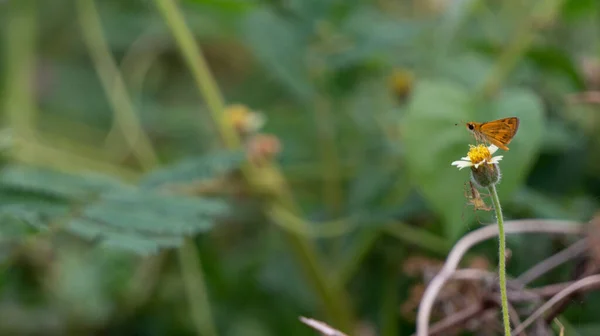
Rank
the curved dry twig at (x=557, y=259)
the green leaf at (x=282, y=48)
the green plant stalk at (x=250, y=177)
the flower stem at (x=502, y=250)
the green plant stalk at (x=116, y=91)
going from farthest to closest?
the green plant stalk at (x=116, y=91) < the green leaf at (x=282, y=48) < the green plant stalk at (x=250, y=177) < the curved dry twig at (x=557, y=259) < the flower stem at (x=502, y=250)

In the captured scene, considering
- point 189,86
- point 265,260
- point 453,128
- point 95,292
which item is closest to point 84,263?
point 95,292

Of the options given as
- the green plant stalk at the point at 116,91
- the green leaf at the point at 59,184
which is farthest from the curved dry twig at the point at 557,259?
the green plant stalk at the point at 116,91

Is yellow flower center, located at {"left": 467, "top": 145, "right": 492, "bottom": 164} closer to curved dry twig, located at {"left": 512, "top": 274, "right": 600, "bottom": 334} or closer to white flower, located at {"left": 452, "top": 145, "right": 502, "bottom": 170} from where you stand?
white flower, located at {"left": 452, "top": 145, "right": 502, "bottom": 170}

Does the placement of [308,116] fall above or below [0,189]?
above

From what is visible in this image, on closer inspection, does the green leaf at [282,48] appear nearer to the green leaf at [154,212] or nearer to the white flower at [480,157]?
the green leaf at [154,212]

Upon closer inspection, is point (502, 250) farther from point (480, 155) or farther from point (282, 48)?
point (282, 48)

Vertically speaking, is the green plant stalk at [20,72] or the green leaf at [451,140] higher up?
the green plant stalk at [20,72]

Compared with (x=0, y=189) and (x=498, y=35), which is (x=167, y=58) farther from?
(x=0, y=189)
